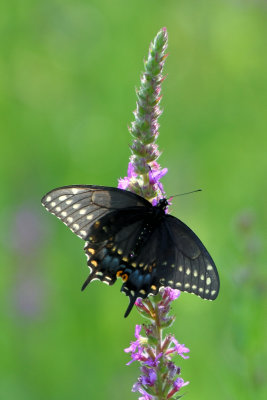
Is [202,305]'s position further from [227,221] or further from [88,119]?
[88,119]

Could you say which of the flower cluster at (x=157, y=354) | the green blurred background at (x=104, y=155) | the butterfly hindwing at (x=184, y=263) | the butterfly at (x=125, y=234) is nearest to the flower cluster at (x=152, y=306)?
the flower cluster at (x=157, y=354)

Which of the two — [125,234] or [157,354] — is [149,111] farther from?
[157,354]

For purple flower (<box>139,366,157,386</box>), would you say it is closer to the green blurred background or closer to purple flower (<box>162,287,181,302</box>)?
purple flower (<box>162,287,181,302</box>)

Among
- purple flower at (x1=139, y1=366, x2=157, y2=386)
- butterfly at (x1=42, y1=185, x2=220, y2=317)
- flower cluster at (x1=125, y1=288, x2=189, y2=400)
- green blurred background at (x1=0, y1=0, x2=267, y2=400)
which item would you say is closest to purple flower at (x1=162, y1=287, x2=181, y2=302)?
flower cluster at (x1=125, y1=288, x2=189, y2=400)

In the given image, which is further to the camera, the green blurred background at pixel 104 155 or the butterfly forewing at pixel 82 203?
the green blurred background at pixel 104 155

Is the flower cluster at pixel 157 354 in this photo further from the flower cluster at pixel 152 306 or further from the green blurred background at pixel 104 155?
the green blurred background at pixel 104 155

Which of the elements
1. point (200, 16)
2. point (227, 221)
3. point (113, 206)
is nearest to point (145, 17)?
point (200, 16)
